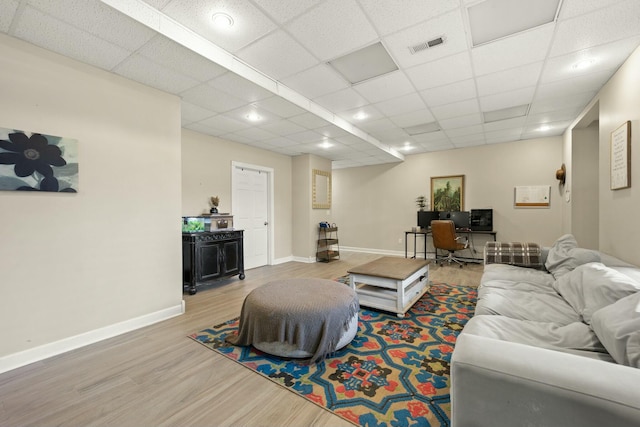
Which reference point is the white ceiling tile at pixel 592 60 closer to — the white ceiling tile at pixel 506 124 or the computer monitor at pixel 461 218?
the white ceiling tile at pixel 506 124

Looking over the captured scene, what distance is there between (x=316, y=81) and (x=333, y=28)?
0.91 metres

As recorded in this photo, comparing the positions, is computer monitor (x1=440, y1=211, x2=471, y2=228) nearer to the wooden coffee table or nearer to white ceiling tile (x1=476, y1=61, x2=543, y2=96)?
the wooden coffee table

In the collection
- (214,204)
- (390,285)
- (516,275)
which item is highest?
(214,204)

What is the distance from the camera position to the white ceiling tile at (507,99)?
344 centimetres

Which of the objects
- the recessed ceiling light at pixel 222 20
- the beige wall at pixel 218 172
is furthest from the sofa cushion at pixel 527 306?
the beige wall at pixel 218 172

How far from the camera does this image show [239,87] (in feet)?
9.77

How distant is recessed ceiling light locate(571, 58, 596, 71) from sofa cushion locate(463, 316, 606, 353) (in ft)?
8.73

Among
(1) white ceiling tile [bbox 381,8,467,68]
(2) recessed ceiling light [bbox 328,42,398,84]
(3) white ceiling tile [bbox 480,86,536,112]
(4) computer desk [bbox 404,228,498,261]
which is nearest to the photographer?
(1) white ceiling tile [bbox 381,8,467,68]

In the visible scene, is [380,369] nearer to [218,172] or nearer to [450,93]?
[450,93]

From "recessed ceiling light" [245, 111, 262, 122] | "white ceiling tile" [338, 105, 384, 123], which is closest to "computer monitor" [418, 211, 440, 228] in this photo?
"white ceiling tile" [338, 105, 384, 123]

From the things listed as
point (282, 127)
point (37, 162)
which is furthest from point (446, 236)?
point (37, 162)

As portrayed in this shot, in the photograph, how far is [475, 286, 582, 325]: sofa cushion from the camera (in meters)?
1.89

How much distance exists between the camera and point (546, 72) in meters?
2.94

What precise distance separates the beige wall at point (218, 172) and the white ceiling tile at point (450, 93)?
3467 millimetres
